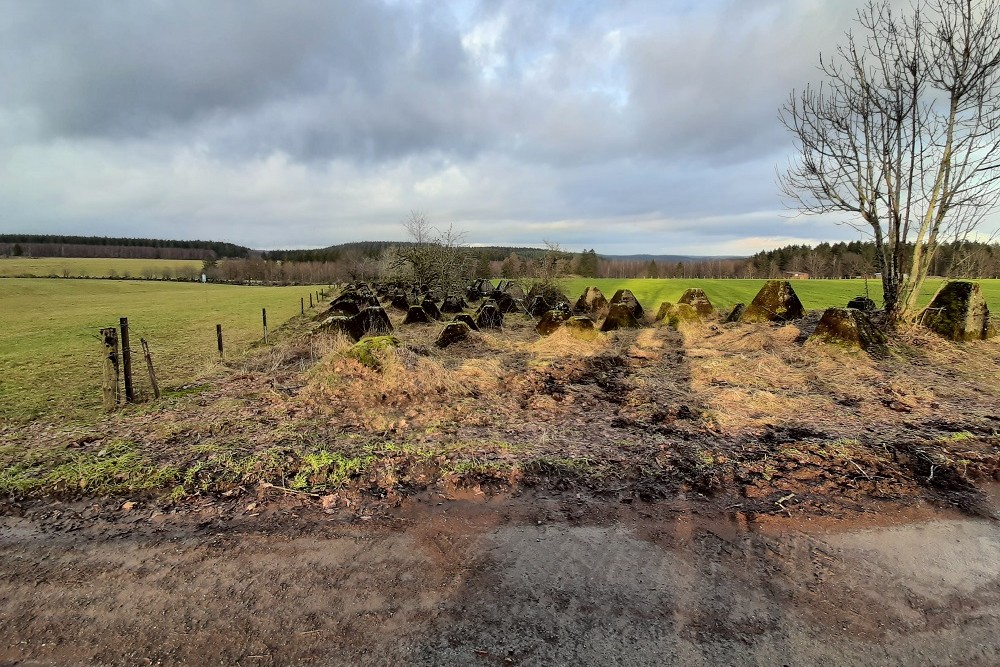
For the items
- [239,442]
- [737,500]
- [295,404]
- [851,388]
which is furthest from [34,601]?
[851,388]

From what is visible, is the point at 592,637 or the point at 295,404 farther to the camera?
the point at 295,404

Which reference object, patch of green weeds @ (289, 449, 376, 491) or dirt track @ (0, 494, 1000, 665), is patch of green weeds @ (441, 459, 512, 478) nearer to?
dirt track @ (0, 494, 1000, 665)

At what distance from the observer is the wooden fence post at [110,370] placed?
743cm

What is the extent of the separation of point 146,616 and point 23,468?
3777 millimetres

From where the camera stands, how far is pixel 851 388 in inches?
319

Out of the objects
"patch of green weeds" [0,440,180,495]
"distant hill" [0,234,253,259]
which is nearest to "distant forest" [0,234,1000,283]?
"distant hill" [0,234,253,259]

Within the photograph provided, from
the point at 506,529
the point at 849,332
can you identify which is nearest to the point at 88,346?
the point at 506,529

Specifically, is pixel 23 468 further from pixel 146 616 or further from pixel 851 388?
pixel 851 388

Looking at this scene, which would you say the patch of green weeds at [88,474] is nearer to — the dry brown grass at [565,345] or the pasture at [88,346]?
the pasture at [88,346]

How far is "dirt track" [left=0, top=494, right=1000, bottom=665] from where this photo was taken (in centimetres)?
278

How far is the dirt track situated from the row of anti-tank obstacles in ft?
25.7

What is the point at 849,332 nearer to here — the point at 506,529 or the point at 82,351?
the point at 506,529

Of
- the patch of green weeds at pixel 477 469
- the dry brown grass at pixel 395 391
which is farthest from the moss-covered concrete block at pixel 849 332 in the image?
the patch of green weeds at pixel 477 469

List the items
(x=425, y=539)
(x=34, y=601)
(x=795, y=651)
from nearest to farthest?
(x=795, y=651) < (x=34, y=601) < (x=425, y=539)
